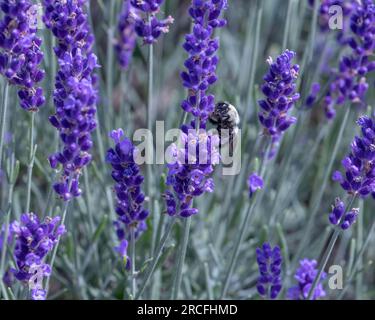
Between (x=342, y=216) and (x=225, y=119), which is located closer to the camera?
(x=342, y=216)

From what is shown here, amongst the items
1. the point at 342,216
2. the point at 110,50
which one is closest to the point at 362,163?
the point at 342,216

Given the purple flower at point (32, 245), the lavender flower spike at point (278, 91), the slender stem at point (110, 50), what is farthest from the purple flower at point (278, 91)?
the slender stem at point (110, 50)

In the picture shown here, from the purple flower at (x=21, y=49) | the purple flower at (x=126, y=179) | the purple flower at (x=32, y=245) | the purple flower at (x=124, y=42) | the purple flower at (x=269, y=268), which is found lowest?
the purple flower at (x=269, y=268)

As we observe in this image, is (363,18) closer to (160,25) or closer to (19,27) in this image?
(160,25)

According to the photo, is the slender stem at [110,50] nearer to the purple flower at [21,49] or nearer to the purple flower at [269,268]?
the purple flower at [21,49]

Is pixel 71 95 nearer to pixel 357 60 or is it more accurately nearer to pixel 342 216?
pixel 342 216

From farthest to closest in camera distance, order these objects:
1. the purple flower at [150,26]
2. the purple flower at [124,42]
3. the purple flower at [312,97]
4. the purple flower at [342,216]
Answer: the purple flower at [124,42] < the purple flower at [312,97] < the purple flower at [150,26] < the purple flower at [342,216]

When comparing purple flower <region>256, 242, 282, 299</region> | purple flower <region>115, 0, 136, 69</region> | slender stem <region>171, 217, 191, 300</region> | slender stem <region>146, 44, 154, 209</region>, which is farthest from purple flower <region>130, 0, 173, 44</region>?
purple flower <region>115, 0, 136, 69</region>
